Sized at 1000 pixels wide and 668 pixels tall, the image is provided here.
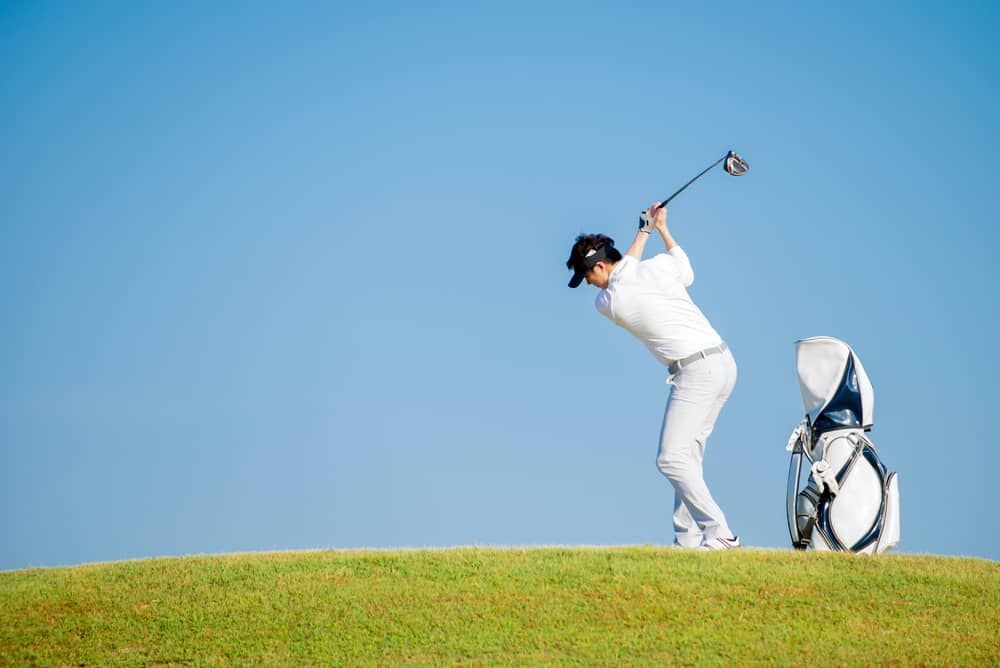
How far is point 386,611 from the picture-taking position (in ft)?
33.8

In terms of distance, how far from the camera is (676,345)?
37.2 ft

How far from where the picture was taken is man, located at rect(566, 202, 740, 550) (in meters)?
11.2

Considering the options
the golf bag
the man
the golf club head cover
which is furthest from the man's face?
the golf bag

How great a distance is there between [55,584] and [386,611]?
156 inches

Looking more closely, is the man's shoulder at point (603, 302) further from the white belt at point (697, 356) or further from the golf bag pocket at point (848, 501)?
the golf bag pocket at point (848, 501)

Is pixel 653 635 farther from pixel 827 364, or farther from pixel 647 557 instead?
pixel 827 364

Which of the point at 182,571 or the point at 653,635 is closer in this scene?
the point at 653,635

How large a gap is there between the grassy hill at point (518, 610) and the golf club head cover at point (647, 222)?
328cm

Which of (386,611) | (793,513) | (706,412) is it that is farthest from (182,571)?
(793,513)

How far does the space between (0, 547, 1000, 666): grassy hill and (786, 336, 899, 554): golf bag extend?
0.54 meters

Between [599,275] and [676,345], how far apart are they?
1.03m

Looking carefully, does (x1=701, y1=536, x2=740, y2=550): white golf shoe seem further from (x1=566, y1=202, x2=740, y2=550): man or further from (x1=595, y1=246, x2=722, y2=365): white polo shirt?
(x1=595, y1=246, x2=722, y2=365): white polo shirt

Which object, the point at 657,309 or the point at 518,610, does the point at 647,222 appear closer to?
the point at 657,309

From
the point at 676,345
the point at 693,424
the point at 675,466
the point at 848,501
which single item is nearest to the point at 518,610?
the point at 675,466
